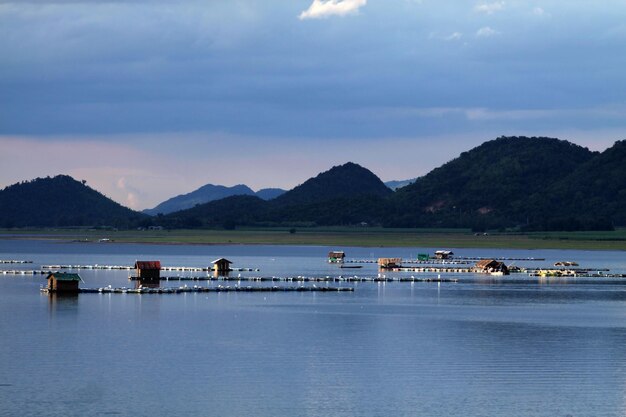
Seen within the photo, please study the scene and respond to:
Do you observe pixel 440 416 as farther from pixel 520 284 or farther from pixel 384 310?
pixel 520 284

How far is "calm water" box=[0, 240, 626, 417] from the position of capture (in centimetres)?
4919

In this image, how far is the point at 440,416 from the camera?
1839 inches

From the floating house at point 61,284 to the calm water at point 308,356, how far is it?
173 inches

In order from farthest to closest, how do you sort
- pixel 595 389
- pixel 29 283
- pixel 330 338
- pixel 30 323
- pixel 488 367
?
pixel 29 283, pixel 30 323, pixel 330 338, pixel 488 367, pixel 595 389

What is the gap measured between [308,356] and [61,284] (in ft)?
161

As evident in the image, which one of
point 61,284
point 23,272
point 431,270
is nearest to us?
point 61,284

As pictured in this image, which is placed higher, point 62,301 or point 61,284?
point 61,284

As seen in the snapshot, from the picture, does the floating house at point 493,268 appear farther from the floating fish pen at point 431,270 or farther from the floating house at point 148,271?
the floating house at point 148,271

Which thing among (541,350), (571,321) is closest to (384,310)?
(571,321)

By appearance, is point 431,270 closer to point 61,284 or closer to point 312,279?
point 312,279

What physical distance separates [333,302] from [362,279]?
113 feet

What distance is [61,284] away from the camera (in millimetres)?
106625

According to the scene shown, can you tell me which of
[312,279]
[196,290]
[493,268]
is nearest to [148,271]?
[196,290]

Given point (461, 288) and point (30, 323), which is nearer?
point (30, 323)
